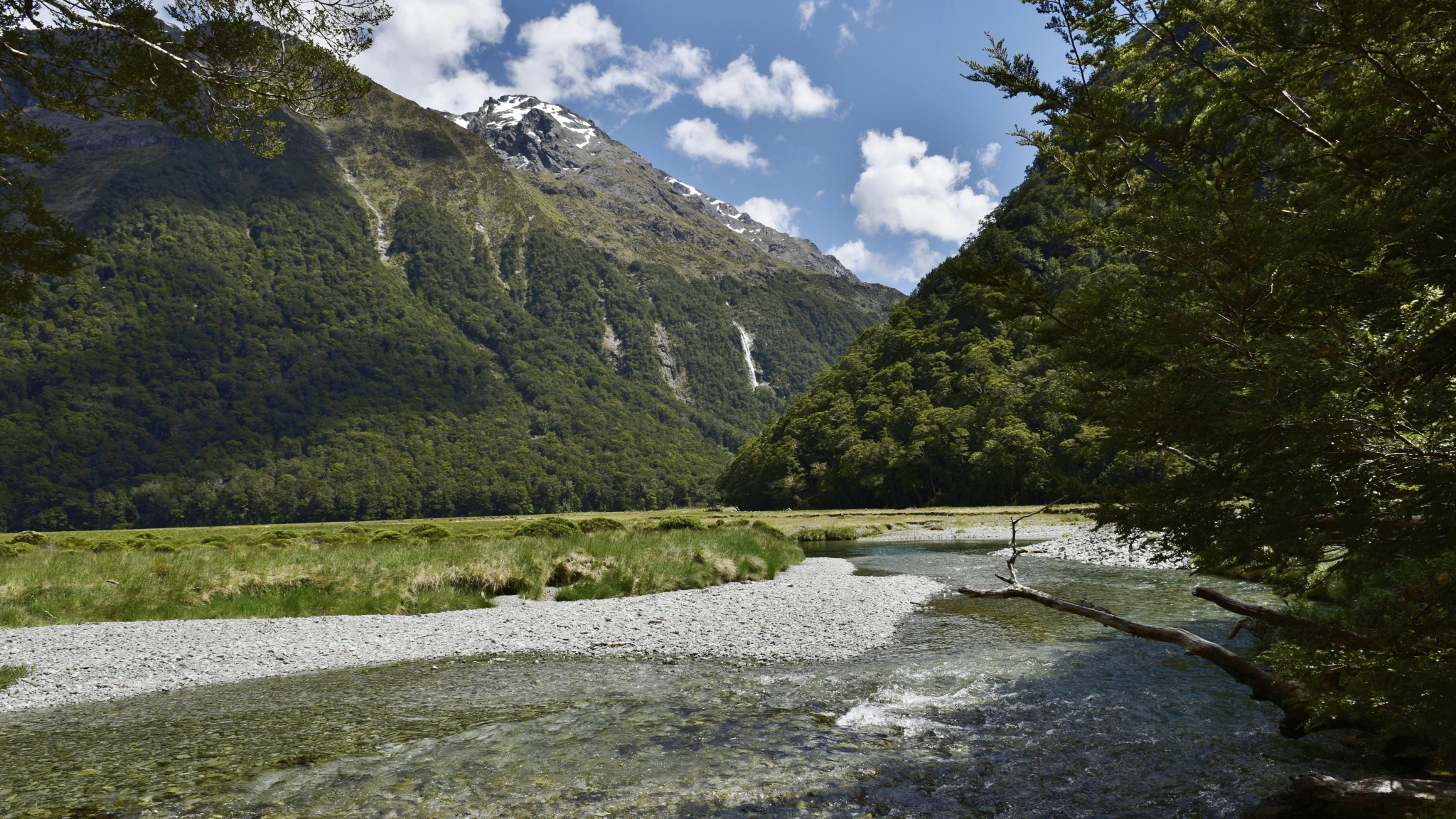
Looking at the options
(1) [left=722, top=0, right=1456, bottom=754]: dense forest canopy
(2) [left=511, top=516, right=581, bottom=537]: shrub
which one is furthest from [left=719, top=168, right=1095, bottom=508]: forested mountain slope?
(1) [left=722, top=0, right=1456, bottom=754]: dense forest canopy

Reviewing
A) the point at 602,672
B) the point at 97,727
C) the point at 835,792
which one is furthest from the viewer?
the point at 602,672

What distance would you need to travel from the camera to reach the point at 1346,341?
12.5ft

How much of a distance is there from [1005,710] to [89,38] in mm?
14546

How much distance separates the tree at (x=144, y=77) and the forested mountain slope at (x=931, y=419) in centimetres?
6703

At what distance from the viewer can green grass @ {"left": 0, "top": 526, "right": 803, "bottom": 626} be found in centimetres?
1522

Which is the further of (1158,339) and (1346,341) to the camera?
(1158,339)

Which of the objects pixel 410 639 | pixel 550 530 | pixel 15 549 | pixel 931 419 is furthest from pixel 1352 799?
pixel 931 419

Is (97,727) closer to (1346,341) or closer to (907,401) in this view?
(1346,341)

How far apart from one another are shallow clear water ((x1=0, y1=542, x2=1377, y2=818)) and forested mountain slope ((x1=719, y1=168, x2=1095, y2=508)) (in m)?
62.4

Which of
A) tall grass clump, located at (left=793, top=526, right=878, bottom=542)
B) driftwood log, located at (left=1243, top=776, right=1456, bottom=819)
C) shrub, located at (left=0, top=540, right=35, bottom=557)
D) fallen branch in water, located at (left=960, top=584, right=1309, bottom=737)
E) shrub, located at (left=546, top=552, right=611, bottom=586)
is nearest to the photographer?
driftwood log, located at (left=1243, top=776, right=1456, bottom=819)

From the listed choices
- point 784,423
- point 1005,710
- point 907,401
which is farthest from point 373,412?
point 1005,710

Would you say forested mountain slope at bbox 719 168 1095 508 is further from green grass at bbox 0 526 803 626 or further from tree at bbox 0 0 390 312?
tree at bbox 0 0 390 312

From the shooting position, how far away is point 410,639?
13203 mm

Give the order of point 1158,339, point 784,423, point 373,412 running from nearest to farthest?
1. point 1158,339
2. point 784,423
3. point 373,412
